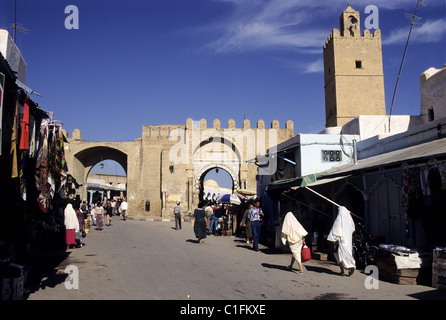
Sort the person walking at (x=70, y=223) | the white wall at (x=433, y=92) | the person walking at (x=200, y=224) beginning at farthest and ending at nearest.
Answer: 1. the white wall at (x=433, y=92)
2. the person walking at (x=200, y=224)
3. the person walking at (x=70, y=223)

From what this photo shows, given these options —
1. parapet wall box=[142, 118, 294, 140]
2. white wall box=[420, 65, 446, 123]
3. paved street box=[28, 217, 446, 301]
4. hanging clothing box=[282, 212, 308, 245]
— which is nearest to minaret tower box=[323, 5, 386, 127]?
parapet wall box=[142, 118, 294, 140]

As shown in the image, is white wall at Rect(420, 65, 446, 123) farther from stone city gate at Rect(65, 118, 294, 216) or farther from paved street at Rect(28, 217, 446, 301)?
stone city gate at Rect(65, 118, 294, 216)

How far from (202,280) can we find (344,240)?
2899 millimetres

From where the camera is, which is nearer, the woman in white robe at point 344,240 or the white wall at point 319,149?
the woman in white robe at point 344,240

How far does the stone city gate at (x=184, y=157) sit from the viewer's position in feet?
96.6

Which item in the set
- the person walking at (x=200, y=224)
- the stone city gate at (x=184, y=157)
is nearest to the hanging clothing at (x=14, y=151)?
the person walking at (x=200, y=224)

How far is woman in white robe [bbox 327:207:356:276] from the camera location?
7309 mm

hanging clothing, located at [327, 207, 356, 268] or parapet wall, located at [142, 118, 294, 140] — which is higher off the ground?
parapet wall, located at [142, 118, 294, 140]

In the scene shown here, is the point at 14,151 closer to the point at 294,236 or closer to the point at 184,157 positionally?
the point at 294,236

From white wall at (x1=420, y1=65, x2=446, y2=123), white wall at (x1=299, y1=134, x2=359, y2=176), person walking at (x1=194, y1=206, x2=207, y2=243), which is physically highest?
white wall at (x1=420, y1=65, x2=446, y2=123)

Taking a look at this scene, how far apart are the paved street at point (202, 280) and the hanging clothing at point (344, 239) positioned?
12.8 inches

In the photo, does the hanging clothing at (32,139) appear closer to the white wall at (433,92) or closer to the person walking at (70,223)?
Answer: the person walking at (70,223)
